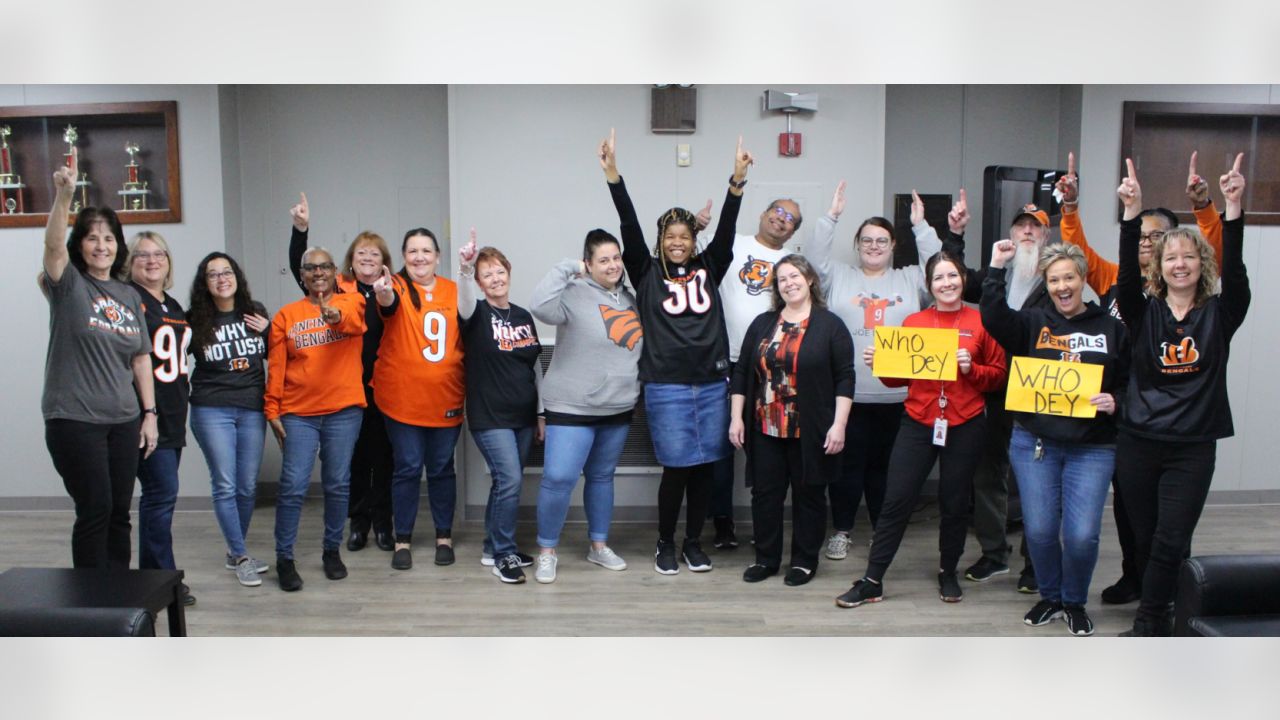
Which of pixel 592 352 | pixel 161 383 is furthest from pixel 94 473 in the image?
pixel 592 352

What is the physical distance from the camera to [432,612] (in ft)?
9.81

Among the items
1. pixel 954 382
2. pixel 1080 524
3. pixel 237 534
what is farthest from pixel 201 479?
pixel 1080 524

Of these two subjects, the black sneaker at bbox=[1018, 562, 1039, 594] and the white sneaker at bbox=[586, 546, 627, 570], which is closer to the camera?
the black sneaker at bbox=[1018, 562, 1039, 594]

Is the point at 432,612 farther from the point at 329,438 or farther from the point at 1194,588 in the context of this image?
the point at 1194,588

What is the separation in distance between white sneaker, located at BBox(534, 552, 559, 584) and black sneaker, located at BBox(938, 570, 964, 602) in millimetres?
1375

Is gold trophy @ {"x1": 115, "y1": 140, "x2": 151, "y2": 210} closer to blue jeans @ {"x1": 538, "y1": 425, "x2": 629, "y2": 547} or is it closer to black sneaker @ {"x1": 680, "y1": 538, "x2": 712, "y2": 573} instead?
blue jeans @ {"x1": 538, "y1": 425, "x2": 629, "y2": 547}

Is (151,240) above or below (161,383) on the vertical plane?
above

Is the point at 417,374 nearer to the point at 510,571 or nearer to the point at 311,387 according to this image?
the point at 311,387

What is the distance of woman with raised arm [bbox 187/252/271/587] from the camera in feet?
9.84

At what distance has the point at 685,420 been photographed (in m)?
3.33

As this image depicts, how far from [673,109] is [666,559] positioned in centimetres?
192

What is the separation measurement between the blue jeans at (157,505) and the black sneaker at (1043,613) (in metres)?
2.77

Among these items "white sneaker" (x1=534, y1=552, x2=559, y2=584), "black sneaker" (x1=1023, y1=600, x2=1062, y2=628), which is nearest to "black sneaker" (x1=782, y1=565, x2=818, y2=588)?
"black sneaker" (x1=1023, y1=600, x2=1062, y2=628)

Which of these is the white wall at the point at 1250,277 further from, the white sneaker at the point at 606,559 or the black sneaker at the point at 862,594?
the white sneaker at the point at 606,559
